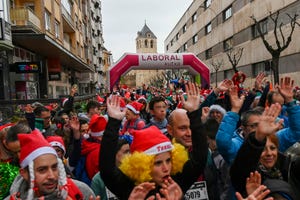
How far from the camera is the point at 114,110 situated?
8.88ft

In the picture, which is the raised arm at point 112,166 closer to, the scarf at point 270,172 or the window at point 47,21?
the scarf at point 270,172

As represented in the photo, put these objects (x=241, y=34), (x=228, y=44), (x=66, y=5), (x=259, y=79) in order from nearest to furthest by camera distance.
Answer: (x=259, y=79) < (x=66, y=5) < (x=241, y=34) < (x=228, y=44)

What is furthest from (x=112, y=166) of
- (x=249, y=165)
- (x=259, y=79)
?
(x=259, y=79)

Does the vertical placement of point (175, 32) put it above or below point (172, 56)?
above

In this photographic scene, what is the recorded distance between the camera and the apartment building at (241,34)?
23.3m

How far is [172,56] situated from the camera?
1181cm

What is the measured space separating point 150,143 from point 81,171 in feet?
5.50

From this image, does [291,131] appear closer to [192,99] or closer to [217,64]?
[192,99]

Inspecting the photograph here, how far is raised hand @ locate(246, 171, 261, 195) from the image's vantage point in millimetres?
2333

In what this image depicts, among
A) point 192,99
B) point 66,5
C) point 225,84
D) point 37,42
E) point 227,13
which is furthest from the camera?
point 227,13

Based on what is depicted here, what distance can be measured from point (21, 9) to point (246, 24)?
2030 cm

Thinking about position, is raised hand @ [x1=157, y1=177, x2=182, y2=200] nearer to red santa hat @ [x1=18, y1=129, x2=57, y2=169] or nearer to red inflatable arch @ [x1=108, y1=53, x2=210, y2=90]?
red santa hat @ [x1=18, y1=129, x2=57, y2=169]

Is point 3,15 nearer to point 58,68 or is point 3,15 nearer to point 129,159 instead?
point 58,68

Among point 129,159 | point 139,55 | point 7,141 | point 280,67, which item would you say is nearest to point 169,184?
point 129,159
